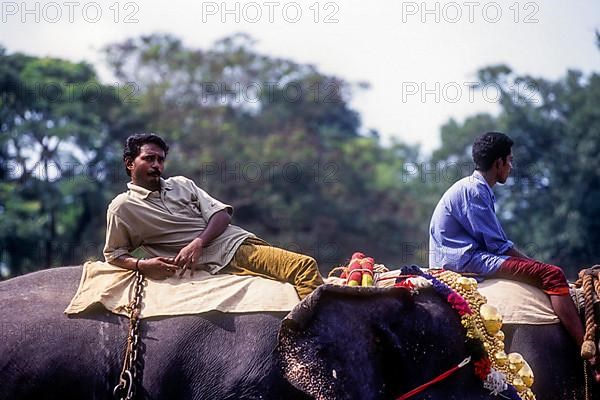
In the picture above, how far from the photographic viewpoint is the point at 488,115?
33312 mm

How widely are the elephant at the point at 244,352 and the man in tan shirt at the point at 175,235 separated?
35 centimetres

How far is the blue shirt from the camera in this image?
6.49 m

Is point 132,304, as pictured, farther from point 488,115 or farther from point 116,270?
point 488,115

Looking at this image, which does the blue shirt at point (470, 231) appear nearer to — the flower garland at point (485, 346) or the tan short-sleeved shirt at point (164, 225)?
the flower garland at point (485, 346)

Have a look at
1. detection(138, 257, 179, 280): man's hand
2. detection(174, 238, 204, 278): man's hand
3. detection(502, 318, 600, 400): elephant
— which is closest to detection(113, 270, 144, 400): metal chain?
detection(138, 257, 179, 280): man's hand

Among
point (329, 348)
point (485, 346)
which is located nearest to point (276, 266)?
point (329, 348)

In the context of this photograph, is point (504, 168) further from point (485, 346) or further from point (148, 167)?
point (148, 167)

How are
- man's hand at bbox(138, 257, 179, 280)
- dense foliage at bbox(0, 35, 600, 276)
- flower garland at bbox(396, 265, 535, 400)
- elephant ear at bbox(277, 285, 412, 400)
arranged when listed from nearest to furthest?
elephant ear at bbox(277, 285, 412, 400), flower garland at bbox(396, 265, 535, 400), man's hand at bbox(138, 257, 179, 280), dense foliage at bbox(0, 35, 600, 276)

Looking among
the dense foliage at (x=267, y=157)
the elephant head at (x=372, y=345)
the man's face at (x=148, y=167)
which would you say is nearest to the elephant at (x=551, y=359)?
the elephant head at (x=372, y=345)

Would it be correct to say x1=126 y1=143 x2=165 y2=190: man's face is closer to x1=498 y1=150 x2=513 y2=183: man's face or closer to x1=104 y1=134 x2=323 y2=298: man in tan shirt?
x1=104 y1=134 x2=323 y2=298: man in tan shirt

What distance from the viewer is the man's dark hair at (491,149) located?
6691 millimetres

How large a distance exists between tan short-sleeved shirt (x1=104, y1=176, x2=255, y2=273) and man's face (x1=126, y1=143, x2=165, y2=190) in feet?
0.16

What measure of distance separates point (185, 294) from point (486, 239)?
1946 mm

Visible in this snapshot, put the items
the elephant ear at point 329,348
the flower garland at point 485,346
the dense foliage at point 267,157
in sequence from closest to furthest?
the elephant ear at point 329,348, the flower garland at point 485,346, the dense foliage at point 267,157
